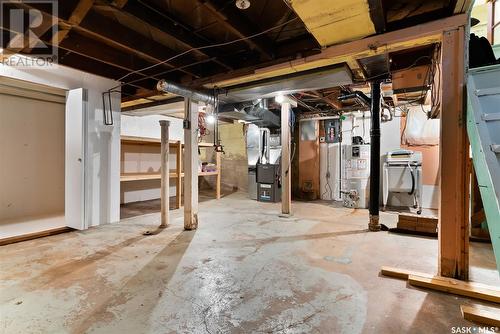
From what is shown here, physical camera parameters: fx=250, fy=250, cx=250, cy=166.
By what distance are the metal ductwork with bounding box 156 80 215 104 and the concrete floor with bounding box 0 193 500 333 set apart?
1.73 m

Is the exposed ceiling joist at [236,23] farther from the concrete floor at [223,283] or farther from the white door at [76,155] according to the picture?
the white door at [76,155]

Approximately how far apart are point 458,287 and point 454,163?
35.6 inches

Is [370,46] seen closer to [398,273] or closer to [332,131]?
[398,273]

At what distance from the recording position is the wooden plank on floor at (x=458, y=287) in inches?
66.2

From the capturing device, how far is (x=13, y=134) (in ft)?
12.1

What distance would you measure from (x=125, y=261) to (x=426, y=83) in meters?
4.08

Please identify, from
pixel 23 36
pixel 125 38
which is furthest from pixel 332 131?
pixel 23 36

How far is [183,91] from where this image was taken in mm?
3043

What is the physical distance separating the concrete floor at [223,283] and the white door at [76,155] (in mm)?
354

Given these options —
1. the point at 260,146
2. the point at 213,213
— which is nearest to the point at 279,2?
the point at 213,213

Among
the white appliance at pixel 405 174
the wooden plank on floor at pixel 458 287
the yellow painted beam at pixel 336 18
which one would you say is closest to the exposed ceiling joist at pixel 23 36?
the yellow painted beam at pixel 336 18

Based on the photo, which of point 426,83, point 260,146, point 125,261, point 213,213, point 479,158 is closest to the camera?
point 479,158

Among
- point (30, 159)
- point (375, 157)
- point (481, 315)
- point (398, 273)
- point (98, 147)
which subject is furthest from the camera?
point (30, 159)

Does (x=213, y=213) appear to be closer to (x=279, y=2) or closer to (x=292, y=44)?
(x=292, y=44)
